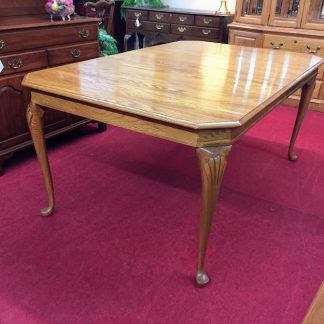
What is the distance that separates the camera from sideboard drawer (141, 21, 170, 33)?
12.5 feet

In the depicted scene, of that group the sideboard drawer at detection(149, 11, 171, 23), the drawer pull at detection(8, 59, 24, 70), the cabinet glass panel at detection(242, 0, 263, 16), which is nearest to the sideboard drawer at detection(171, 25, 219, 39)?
the sideboard drawer at detection(149, 11, 171, 23)

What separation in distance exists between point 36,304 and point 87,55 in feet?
5.86

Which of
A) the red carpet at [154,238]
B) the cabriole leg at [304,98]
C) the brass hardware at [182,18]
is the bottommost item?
the red carpet at [154,238]

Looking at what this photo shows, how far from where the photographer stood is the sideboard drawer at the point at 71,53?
2.24 metres

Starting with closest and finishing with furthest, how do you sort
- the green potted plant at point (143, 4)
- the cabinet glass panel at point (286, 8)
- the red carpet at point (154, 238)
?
the red carpet at point (154, 238) < the cabinet glass panel at point (286, 8) < the green potted plant at point (143, 4)

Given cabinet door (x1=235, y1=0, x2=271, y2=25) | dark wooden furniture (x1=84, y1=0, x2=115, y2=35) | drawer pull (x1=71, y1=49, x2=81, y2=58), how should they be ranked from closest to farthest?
drawer pull (x1=71, y1=49, x2=81, y2=58), dark wooden furniture (x1=84, y1=0, x2=115, y2=35), cabinet door (x1=235, y1=0, x2=271, y2=25)

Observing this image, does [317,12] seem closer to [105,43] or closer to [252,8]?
[252,8]

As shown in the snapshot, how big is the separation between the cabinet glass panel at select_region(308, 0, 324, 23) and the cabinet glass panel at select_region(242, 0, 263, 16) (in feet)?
1.50

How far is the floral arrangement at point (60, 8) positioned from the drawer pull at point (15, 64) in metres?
0.52

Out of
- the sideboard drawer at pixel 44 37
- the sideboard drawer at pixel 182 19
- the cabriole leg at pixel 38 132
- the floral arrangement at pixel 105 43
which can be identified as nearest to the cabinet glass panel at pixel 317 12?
the sideboard drawer at pixel 182 19

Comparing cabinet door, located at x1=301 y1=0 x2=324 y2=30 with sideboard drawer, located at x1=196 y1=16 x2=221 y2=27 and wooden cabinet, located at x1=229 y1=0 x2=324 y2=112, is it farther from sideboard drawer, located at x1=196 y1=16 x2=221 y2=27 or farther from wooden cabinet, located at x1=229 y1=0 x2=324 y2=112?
sideboard drawer, located at x1=196 y1=16 x2=221 y2=27

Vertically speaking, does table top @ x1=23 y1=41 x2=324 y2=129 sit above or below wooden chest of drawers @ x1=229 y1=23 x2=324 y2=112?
Answer: above

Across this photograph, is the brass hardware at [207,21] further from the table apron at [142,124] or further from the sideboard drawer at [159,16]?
the table apron at [142,124]

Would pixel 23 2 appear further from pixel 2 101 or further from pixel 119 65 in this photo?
pixel 119 65
